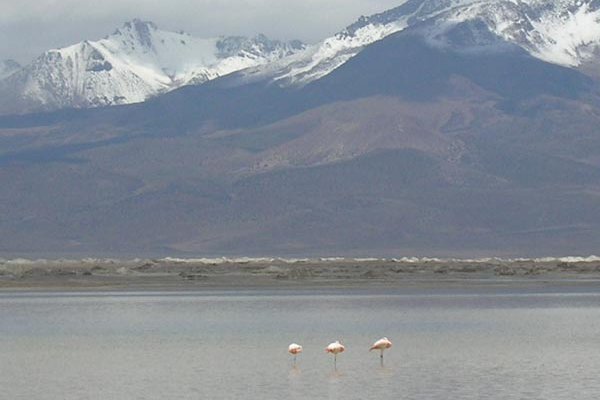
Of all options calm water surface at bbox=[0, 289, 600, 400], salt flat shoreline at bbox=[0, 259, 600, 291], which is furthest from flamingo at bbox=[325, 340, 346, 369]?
salt flat shoreline at bbox=[0, 259, 600, 291]

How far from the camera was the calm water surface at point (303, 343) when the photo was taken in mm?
42531

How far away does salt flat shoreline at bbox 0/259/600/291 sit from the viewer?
95.4 metres

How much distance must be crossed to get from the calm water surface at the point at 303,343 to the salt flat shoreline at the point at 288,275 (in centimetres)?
1248

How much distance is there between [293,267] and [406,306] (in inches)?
1548

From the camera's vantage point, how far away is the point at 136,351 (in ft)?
174

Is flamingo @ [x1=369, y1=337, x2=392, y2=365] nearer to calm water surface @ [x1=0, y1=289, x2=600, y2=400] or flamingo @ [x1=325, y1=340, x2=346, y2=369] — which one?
calm water surface @ [x1=0, y1=289, x2=600, y2=400]

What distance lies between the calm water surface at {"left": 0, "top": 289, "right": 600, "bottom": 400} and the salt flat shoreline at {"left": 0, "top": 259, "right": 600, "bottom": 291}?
1248 cm

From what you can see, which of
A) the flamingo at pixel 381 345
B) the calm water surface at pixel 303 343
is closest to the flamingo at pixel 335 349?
the calm water surface at pixel 303 343

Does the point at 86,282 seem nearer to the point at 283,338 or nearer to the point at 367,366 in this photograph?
the point at 283,338

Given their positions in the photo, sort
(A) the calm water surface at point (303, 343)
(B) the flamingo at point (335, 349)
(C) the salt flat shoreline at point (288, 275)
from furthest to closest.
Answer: (C) the salt flat shoreline at point (288, 275), (B) the flamingo at point (335, 349), (A) the calm water surface at point (303, 343)

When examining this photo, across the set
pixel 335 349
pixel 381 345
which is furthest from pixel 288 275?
pixel 335 349

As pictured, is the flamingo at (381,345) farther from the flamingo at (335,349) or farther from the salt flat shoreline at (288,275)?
the salt flat shoreline at (288,275)

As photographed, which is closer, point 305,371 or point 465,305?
point 305,371

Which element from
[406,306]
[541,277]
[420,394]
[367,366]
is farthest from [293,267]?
[420,394]
